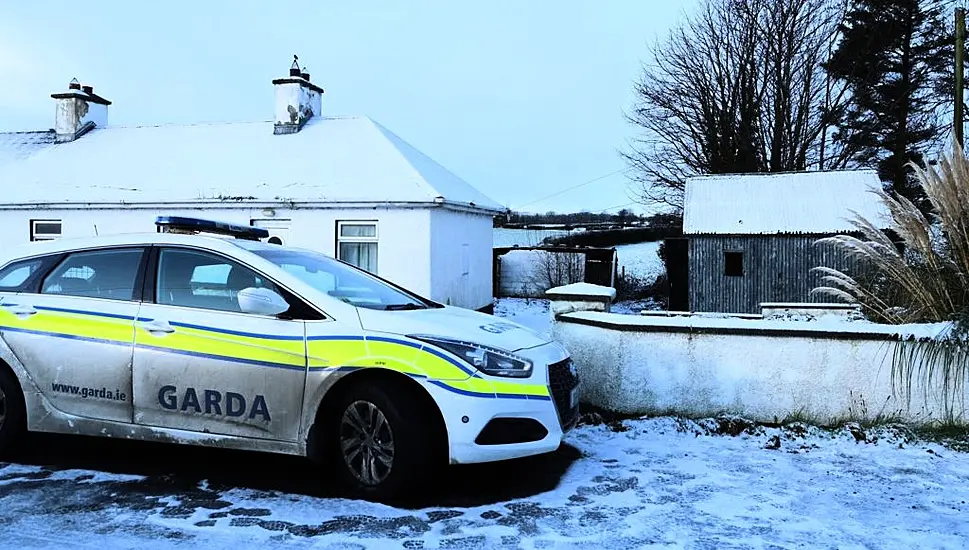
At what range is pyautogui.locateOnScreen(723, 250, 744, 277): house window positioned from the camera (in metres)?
20.9

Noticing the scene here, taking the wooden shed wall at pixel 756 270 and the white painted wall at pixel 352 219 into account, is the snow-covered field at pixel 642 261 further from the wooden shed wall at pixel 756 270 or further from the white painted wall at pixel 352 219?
the white painted wall at pixel 352 219

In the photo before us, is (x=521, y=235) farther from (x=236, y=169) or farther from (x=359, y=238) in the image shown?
(x=359, y=238)

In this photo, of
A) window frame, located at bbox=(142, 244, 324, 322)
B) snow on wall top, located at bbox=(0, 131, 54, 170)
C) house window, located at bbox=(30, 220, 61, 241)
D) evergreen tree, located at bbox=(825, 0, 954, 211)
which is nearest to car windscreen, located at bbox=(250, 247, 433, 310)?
window frame, located at bbox=(142, 244, 324, 322)

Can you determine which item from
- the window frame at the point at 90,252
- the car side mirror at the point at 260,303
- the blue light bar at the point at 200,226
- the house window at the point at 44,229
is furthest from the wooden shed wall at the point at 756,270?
the window frame at the point at 90,252

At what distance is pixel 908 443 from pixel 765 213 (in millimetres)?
15856

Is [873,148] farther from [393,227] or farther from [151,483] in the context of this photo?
[151,483]

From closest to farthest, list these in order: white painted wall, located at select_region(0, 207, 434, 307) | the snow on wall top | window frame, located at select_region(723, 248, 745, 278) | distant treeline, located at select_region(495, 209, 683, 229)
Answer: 1. white painted wall, located at select_region(0, 207, 434, 307)
2. the snow on wall top
3. window frame, located at select_region(723, 248, 745, 278)
4. distant treeline, located at select_region(495, 209, 683, 229)

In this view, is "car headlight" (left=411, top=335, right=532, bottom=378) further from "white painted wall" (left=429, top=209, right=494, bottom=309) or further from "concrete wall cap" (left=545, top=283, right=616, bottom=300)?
"white painted wall" (left=429, top=209, right=494, bottom=309)

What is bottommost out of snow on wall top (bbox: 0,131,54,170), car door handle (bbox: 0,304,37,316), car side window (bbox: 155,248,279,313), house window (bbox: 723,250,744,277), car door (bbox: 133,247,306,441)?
car door (bbox: 133,247,306,441)

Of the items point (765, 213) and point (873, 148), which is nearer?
point (765, 213)

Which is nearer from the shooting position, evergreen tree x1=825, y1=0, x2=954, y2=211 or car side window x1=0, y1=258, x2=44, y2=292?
car side window x1=0, y1=258, x2=44, y2=292

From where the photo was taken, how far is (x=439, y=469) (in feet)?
15.1

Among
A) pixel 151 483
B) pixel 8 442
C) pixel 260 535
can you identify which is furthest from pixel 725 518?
pixel 8 442

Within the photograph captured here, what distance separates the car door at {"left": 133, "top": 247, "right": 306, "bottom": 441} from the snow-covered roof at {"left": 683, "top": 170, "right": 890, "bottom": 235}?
17617 mm
